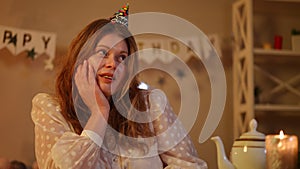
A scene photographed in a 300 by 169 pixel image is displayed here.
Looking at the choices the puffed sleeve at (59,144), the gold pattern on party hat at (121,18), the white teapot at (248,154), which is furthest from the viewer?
the white teapot at (248,154)

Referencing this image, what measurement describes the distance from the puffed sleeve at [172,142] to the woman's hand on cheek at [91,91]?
0.42 ft

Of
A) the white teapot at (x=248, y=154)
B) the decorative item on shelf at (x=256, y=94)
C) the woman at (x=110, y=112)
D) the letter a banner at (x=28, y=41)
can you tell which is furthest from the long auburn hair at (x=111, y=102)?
the decorative item on shelf at (x=256, y=94)

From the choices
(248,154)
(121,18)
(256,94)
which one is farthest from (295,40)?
(121,18)

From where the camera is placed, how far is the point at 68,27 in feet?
6.89

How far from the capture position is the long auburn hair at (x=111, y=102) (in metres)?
1.08

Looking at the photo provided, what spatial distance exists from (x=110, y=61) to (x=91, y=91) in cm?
9

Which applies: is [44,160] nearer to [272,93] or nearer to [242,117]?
[242,117]

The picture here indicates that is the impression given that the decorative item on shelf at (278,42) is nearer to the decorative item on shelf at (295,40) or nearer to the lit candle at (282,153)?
the decorative item on shelf at (295,40)

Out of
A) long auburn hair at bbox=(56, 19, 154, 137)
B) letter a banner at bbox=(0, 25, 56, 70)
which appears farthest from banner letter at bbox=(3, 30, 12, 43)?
long auburn hair at bbox=(56, 19, 154, 137)

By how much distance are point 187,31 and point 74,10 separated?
582 millimetres

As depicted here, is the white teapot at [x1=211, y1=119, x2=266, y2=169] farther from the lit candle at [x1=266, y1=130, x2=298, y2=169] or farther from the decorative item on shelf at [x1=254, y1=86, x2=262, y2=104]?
the decorative item on shelf at [x1=254, y1=86, x2=262, y2=104]

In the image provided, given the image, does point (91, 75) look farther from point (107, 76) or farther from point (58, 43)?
point (58, 43)

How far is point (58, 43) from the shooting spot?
2072 millimetres

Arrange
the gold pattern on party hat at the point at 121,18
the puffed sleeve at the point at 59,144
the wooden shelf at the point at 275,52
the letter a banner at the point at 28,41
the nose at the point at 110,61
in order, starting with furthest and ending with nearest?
1. the wooden shelf at the point at 275,52
2. the letter a banner at the point at 28,41
3. the gold pattern on party hat at the point at 121,18
4. the nose at the point at 110,61
5. the puffed sleeve at the point at 59,144
